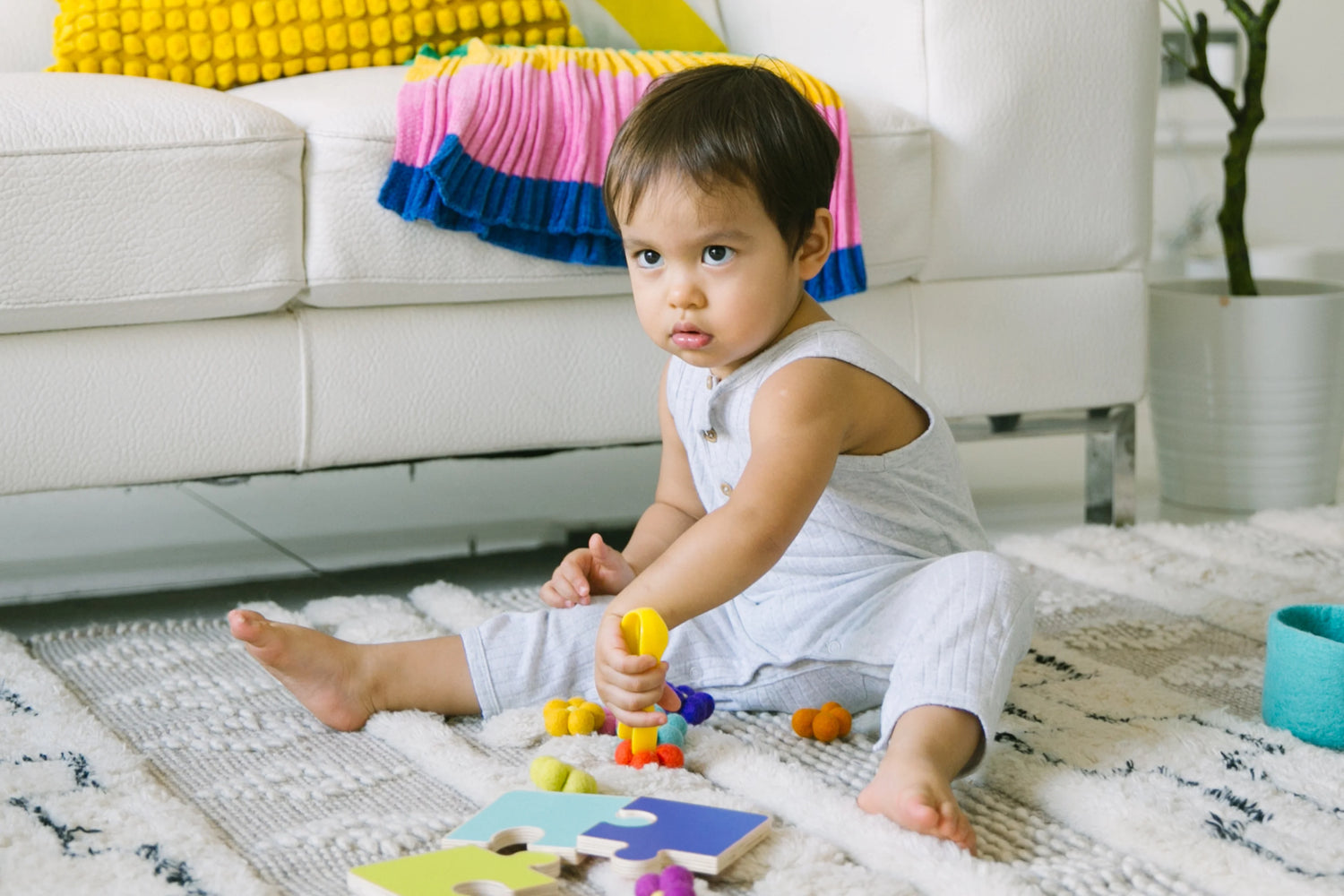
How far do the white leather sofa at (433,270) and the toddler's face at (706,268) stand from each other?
0.36 m

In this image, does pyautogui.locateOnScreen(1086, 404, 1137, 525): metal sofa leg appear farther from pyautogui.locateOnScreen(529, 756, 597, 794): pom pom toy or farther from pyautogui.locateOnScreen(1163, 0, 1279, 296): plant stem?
pyautogui.locateOnScreen(529, 756, 597, 794): pom pom toy

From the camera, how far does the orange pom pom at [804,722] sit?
91 centimetres

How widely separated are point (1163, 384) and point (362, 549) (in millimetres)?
920

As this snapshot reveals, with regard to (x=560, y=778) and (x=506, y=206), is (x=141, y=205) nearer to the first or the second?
(x=506, y=206)

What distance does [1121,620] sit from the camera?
116cm

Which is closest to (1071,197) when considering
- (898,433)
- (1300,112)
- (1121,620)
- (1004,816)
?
(1121,620)

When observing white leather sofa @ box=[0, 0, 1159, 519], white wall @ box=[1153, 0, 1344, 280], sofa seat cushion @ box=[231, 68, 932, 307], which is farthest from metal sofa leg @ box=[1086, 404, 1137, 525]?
white wall @ box=[1153, 0, 1344, 280]

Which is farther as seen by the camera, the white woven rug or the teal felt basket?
the teal felt basket

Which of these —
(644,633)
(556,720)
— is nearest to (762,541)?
(644,633)

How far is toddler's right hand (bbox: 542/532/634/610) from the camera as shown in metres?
1.00

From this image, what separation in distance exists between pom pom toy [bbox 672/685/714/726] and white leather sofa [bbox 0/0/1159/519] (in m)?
0.40

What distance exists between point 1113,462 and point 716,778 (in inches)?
31.5

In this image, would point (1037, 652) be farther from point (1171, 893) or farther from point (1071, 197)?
point (1071, 197)

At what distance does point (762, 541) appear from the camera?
831mm
